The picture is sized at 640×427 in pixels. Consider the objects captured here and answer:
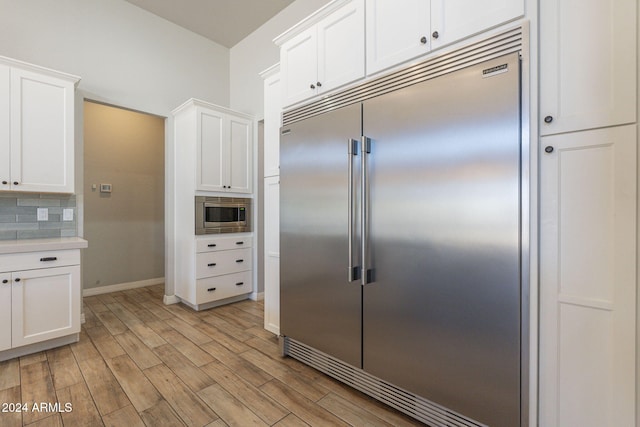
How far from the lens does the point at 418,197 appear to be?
153cm

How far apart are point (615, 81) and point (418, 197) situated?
854mm

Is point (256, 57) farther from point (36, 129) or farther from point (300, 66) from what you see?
point (36, 129)

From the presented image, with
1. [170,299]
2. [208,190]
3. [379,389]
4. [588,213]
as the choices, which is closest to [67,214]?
[208,190]

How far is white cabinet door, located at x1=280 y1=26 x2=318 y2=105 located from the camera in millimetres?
2150

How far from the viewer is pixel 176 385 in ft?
6.34

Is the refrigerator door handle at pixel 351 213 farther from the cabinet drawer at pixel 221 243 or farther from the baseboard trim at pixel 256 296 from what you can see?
the baseboard trim at pixel 256 296

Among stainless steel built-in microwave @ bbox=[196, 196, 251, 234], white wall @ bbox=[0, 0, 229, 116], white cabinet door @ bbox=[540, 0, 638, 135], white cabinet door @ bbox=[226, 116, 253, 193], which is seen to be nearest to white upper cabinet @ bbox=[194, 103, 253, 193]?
white cabinet door @ bbox=[226, 116, 253, 193]

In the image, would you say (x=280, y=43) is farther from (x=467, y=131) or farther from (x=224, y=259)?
(x=224, y=259)

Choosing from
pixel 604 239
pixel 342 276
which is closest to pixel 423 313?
pixel 342 276

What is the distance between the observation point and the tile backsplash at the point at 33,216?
2680 millimetres

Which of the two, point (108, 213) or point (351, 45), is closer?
point (351, 45)


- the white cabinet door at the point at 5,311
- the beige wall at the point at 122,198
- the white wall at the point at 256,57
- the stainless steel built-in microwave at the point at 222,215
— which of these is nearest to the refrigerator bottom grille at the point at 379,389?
the stainless steel built-in microwave at the point at 222,215

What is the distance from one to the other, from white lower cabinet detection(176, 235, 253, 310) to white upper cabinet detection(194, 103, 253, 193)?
2.21 feet

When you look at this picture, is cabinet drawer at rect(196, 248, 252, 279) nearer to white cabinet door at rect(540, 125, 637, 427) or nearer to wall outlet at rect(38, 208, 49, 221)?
wall outlet at rect(38, 208, 49, 221)
